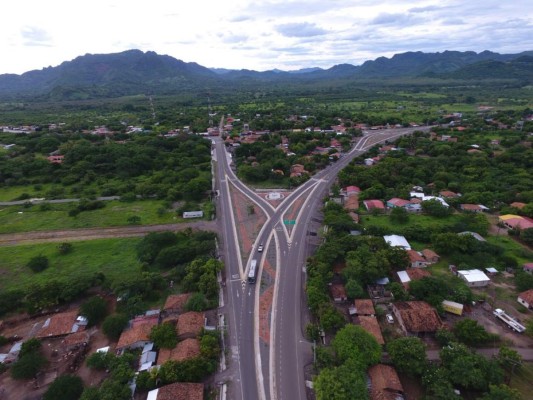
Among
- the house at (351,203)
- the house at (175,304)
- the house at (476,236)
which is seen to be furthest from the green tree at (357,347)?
the house at (351,203)

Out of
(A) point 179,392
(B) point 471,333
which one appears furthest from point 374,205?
(A) point 179,392

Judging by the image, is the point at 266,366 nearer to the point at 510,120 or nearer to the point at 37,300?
the point at 37,300

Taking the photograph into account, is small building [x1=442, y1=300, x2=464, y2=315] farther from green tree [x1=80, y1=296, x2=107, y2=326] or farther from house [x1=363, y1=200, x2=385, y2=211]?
green tree [x1=80, y1=296, x2=107, y2=326]

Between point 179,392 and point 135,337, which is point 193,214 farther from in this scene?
point 179,392

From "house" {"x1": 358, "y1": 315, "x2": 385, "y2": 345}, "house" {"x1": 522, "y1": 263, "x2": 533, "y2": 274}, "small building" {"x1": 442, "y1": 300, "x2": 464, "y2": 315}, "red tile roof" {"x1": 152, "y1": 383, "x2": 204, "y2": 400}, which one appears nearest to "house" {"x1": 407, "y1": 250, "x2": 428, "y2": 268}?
"small building" {"x1": 442, "y1": 300, "x2": 464, "y2": 315}

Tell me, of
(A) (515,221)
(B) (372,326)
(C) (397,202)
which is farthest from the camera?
(C) (397,202)

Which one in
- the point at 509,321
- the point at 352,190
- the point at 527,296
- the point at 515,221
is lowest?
the point at 509,321

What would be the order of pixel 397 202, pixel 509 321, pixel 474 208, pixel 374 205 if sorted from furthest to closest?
1. pixel 397 202
2. pixel 374 205
3. pixel 474 208
4. pixel 509 321

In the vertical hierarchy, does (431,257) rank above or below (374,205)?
below
